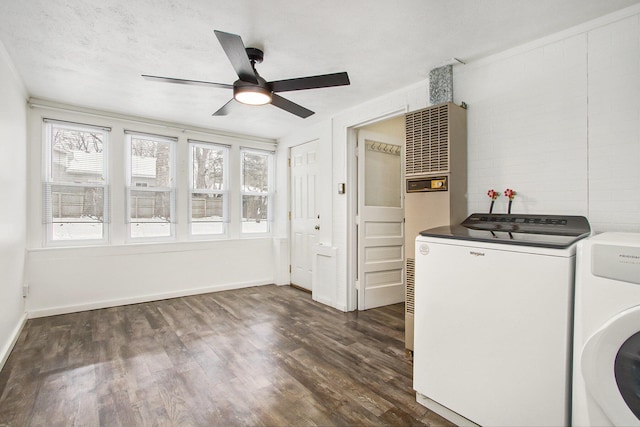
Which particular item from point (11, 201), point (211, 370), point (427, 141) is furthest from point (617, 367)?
point (11, 201)

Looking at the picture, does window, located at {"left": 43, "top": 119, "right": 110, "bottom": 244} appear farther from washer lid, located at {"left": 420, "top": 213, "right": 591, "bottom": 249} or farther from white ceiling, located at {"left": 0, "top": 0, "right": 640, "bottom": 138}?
washer lid, located at {"left": 420, "top": 213, "right": 591, "bottom": 249}

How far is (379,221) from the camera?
3.88m

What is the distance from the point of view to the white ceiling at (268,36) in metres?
1.88

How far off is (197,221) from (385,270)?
2.80m

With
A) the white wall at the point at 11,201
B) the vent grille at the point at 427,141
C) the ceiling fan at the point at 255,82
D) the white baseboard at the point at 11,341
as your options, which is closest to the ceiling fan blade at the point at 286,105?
the ceiling fan at the point at 255,82

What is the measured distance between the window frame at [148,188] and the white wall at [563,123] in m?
3.73

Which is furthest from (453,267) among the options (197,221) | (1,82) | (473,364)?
(197,221)

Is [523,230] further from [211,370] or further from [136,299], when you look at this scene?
[136,299]

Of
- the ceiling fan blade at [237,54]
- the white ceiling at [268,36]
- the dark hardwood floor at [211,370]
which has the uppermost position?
the white ceiling at [268,36]

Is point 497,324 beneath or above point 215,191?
beneath

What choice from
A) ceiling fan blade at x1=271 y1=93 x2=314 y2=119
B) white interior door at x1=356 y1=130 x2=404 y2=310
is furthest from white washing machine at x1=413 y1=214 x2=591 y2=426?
white interior door at x1=356 y1=130 x2=404 y2=310

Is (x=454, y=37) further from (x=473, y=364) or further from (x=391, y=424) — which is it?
(x=391, y=424)

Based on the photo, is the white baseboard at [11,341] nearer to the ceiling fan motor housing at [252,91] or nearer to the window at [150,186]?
the window at [150,186]

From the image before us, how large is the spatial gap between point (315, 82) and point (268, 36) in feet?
1.58
